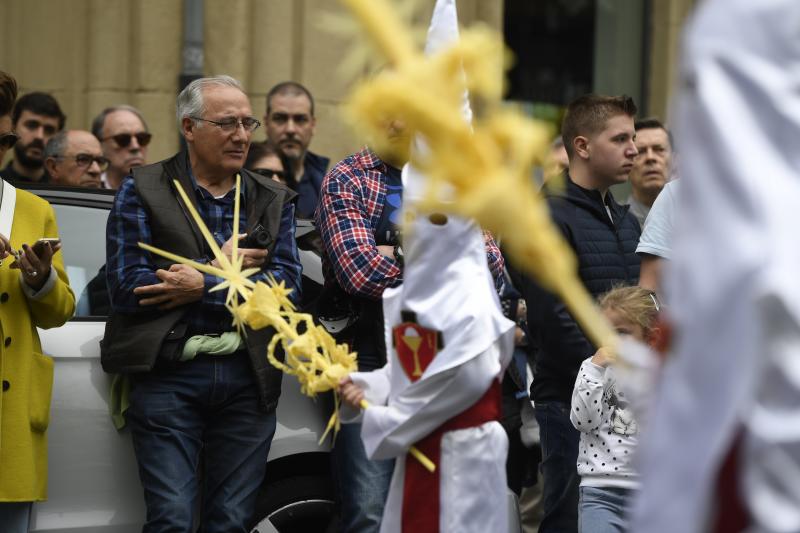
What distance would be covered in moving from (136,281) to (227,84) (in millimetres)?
988

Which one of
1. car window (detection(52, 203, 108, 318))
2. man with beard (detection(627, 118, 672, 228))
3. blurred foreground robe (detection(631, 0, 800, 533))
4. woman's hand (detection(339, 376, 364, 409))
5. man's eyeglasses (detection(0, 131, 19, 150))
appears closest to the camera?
blurred foreground robe (detection(631, 0, 800, 533))

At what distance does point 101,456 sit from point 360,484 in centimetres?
100

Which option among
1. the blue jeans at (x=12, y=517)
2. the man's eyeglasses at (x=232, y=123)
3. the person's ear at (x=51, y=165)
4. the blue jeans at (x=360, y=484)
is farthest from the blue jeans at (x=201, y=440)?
the person's ear at (x=51, y=165)

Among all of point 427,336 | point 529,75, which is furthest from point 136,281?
point 529,75

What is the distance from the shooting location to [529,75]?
12641mm

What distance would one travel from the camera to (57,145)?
293 inches

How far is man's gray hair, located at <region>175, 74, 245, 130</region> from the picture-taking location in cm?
577

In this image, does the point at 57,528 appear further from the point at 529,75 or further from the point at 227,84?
the point at 529,75

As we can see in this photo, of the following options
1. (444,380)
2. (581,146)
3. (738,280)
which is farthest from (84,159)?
(738,280)

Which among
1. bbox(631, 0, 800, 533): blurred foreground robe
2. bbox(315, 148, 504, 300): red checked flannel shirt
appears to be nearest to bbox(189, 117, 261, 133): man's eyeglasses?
bbox(315, 148, 504, 300): red checked flannel shirt

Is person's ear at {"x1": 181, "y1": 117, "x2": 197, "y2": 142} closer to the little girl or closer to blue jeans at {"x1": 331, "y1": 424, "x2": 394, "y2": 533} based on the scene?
blue jeans at {"x1": 331, "y1": 424, "x2": 394, "y2": 533}

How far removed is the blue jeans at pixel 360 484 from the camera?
5492 millimetres

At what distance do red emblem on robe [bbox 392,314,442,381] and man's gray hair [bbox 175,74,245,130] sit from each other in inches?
72.5

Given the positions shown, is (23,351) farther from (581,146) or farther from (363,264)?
(581,146)
